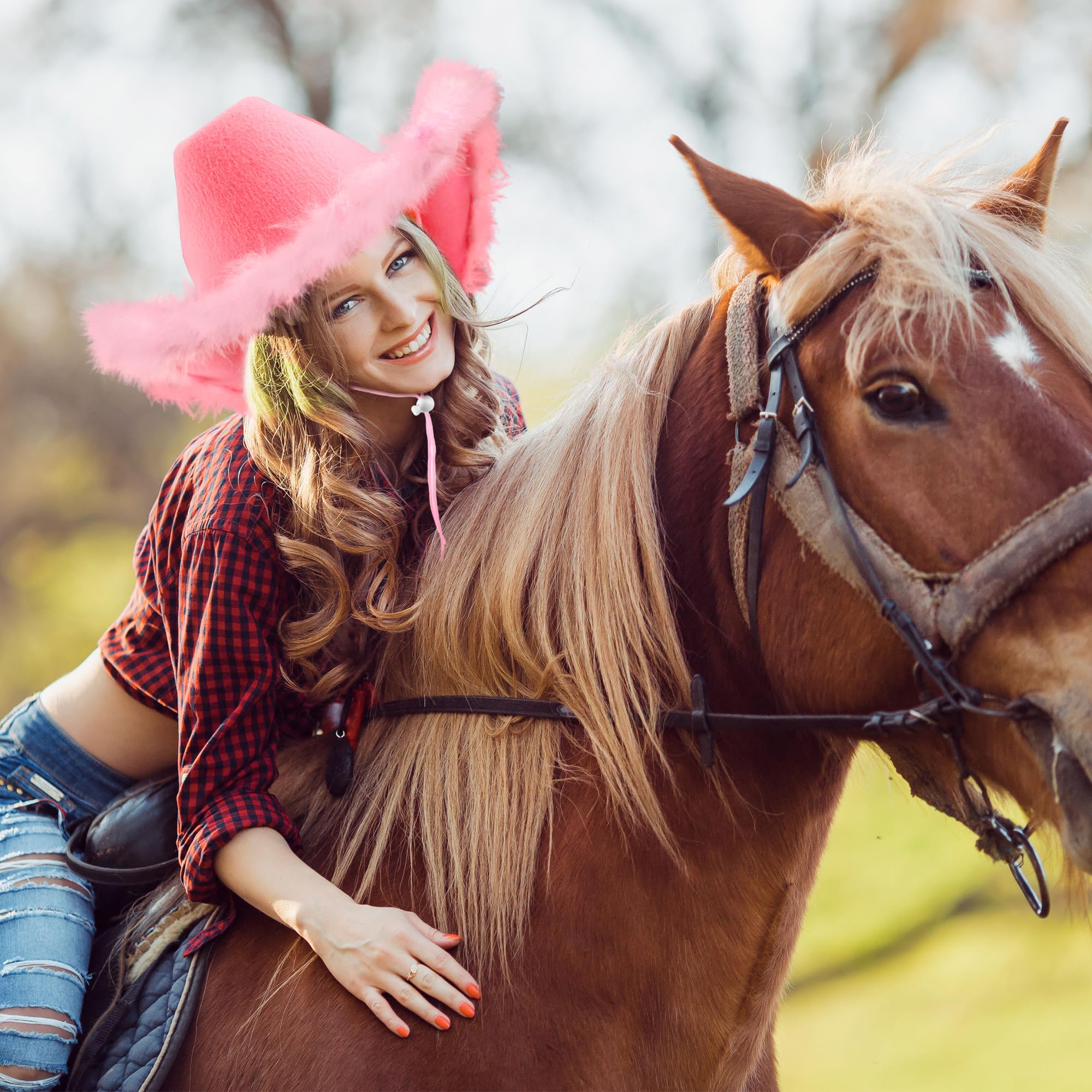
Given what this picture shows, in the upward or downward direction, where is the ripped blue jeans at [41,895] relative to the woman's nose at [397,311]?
downward

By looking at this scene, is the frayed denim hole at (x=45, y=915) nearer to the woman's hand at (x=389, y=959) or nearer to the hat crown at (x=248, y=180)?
the woman's hand at (x=389, y=959)

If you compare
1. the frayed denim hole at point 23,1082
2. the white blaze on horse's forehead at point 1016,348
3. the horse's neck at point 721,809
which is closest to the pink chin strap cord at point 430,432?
the horse's neck at point 721,809

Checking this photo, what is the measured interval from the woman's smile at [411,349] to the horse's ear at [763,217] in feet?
1.90

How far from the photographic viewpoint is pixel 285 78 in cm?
821

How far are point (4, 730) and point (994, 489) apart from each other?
1.75 metres

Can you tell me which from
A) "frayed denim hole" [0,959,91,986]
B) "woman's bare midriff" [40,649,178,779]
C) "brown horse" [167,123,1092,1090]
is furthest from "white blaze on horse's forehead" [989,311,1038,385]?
"frayed denim hole" [0,959,91,986]

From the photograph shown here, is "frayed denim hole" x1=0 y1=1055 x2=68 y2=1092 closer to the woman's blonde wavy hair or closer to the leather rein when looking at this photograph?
the woman's blonde wavy hair

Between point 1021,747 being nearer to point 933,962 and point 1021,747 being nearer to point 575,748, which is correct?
point 575,748

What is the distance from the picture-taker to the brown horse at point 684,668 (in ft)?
3.47

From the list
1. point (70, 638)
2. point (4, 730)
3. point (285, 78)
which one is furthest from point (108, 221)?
point (4, 730)

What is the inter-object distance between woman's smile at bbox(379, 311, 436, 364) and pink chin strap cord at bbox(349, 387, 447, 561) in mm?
57

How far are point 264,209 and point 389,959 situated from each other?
1.15m

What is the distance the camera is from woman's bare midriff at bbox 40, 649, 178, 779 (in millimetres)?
1733

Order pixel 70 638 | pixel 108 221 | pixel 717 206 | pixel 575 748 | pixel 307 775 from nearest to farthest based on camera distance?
pixel 717 206, pixel 575 748, pixel 307 775, pixel 70 638, pixel 108 221
